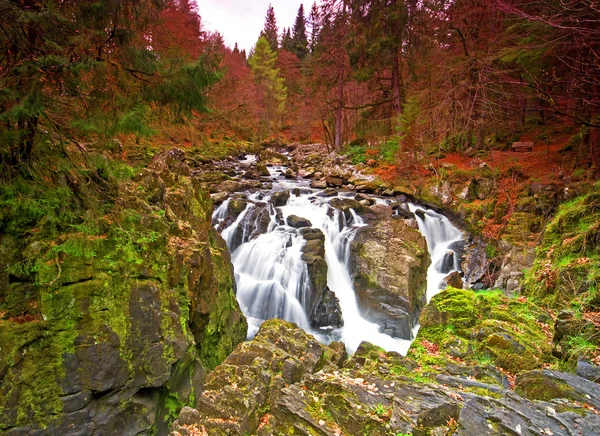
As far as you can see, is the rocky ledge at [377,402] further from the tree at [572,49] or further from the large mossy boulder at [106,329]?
the tree at [572,49]

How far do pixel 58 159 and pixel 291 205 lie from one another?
33.7ft

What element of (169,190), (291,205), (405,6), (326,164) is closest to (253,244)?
(291,205)

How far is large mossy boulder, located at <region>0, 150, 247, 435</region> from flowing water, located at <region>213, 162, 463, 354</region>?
13.6ft

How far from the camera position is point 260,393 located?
13.4ft

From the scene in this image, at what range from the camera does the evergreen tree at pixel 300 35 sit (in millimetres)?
56575

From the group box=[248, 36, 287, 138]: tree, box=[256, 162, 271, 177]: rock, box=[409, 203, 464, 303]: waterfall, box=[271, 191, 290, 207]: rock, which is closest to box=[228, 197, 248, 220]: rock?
box=[271, 191, 290, 207]: rock

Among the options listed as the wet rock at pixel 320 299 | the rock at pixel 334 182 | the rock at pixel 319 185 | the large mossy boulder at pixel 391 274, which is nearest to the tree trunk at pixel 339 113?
the rock at pixel 334 182

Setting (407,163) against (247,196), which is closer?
(247,196)

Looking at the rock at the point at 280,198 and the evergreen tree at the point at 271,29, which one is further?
the evergreen tree at the point at 271,29

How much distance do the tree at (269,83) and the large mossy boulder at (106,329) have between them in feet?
115

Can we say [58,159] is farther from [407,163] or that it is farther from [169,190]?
[407,163]

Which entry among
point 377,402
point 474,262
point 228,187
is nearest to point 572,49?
point 474,262

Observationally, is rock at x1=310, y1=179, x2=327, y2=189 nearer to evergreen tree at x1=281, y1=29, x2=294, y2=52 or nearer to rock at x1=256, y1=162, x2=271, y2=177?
rock at x1=256, y1=162, x2=271, y2=177

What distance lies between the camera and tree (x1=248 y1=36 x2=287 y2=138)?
129 feet
